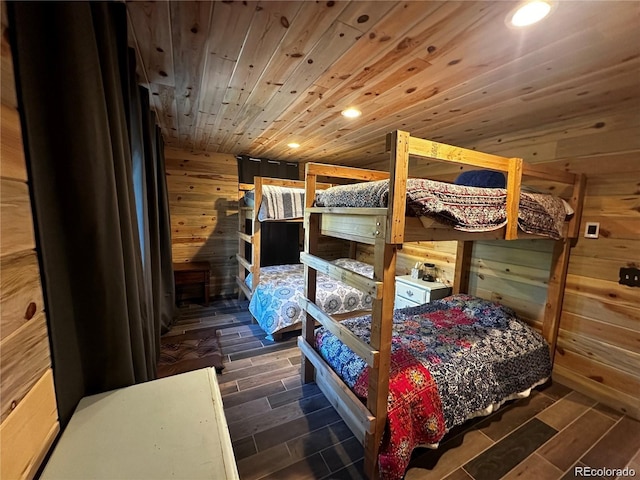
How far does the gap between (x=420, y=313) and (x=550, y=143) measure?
5.76 ft

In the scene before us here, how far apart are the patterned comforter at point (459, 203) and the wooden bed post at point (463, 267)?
89 cm

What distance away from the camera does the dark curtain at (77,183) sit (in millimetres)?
703

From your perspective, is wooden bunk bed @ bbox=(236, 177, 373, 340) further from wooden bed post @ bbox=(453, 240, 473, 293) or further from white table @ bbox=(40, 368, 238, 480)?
white table @ bbox=(40, 368, 238, 480)

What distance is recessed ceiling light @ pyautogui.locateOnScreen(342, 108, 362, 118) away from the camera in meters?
1.97

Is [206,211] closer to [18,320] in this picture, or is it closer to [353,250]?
[353,250]

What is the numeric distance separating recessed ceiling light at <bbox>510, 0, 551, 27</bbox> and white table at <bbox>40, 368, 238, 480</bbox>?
1733 mm

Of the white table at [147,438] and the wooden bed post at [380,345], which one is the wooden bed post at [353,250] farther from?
the white table at [147,438]

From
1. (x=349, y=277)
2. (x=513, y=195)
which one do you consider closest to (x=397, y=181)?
(x=349, y=277)

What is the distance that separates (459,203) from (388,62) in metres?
0.80

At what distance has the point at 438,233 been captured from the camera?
4.21ft

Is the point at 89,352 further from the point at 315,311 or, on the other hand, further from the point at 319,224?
the point at 319,224

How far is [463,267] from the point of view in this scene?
8.79 feet

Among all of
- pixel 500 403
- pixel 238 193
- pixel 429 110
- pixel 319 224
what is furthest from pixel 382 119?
pixel 238 193

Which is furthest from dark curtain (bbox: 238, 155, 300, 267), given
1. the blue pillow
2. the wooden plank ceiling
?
the blue pillow
